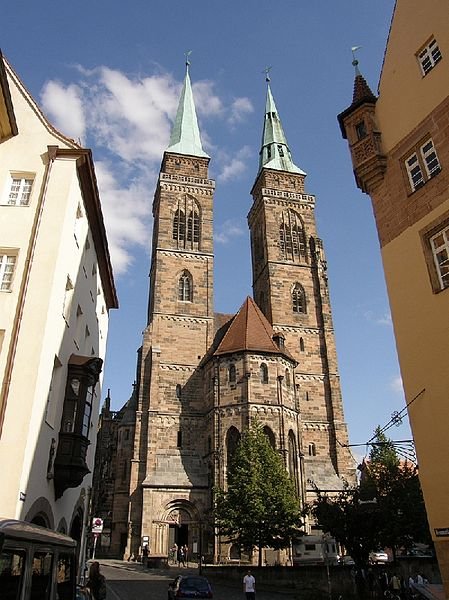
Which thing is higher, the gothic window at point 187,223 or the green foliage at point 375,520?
the gothic window at point 187,223

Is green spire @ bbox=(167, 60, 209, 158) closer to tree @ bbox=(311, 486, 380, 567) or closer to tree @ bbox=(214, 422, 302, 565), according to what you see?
tree @ bbox=(214, 422, 302, 565)

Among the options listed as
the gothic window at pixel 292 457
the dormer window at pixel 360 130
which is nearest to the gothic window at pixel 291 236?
the gothic window at pixel 292 457

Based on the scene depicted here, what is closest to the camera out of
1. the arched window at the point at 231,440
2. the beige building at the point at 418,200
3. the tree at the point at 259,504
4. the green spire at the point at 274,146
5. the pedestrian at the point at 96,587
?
the beige building at the point at 418,200

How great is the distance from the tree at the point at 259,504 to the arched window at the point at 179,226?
78.7ft

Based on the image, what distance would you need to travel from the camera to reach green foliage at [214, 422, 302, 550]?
26.0 metres

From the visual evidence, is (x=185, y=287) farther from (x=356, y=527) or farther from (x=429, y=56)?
(x=429, y=56)

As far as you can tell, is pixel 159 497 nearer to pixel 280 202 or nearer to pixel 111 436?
pixel 111 436

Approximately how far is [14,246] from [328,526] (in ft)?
48.9

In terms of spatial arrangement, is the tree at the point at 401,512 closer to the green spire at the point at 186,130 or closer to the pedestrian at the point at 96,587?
the pedestrian at the point at 96,587

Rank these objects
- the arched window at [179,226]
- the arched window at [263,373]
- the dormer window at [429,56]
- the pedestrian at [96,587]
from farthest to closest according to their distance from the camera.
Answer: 1. the arched window at [179,226]
2. the arched window at [263,373]
3. the dormer window at [429,56]
4. the pedestrian at [96,587]

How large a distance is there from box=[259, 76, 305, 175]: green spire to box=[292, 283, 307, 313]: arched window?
49.9 ft

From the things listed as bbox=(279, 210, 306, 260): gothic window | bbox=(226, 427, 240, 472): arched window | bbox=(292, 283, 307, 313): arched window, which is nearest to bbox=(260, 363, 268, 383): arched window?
bbox=(226, 427, 240, 472): arched window

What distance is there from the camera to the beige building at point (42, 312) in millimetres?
12414

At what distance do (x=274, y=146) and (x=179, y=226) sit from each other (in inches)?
740
